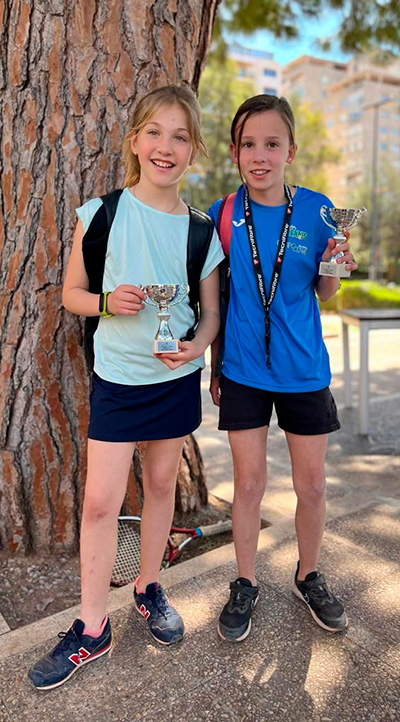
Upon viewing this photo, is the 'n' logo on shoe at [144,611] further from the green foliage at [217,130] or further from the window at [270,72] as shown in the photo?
the window at [270,72]

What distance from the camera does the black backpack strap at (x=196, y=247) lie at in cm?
214

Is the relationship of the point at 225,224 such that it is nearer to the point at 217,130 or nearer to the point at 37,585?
the point at 37,585

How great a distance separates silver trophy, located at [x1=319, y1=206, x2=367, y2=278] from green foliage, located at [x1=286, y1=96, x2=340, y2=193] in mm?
29039

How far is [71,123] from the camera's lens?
261cm

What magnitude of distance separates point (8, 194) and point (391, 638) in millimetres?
2261

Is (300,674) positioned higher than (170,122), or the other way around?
(170,122)

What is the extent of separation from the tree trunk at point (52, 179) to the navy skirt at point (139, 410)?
0.60m

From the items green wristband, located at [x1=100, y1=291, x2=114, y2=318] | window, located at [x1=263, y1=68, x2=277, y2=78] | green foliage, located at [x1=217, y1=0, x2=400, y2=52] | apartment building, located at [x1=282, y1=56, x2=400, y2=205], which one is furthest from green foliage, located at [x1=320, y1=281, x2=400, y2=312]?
window, located at [x1=263, y1=68, x2=277, y2=78]

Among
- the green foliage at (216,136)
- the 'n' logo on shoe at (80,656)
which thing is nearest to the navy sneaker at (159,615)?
the 'n' logo on shoe at (80,656)

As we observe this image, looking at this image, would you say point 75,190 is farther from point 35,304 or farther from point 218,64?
point 218,64

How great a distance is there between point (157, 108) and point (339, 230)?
733mm

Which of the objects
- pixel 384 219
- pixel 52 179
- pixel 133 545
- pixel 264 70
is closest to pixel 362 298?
pixel 133 545

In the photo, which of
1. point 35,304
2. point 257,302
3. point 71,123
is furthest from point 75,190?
point 257,302

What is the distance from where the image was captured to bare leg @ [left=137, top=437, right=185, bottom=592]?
7.41 ft
